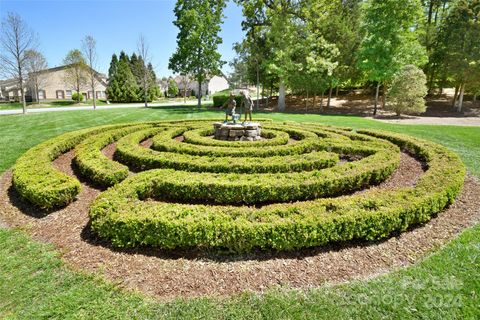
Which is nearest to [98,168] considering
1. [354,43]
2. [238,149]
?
[238,149]

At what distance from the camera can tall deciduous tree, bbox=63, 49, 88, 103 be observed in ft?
136

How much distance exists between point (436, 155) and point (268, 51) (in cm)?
2479

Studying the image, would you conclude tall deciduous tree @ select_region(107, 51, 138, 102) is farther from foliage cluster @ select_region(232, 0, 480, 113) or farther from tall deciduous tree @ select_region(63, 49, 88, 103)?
foliage cluster @ select_region(232, 0, 480, 113)

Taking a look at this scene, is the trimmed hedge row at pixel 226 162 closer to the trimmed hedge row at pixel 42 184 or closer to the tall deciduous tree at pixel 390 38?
the trimmed hedge row at pixel 42 184

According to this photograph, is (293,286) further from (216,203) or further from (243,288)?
(216,203)

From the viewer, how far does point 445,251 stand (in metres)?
4.35

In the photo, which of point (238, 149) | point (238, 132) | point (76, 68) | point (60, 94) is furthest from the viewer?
point (60, 94)

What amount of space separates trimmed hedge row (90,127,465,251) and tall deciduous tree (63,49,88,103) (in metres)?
44.7

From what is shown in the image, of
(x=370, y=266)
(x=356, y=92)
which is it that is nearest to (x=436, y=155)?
(x=370, y=266)

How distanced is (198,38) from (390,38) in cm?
1978

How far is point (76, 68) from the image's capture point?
41125 millimetres

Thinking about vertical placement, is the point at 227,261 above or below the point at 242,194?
below

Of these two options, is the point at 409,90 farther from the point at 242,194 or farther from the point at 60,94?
the point at 60,94

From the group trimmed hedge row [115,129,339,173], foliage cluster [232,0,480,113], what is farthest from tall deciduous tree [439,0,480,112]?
trimmed hedge row [115,129,339,173]
